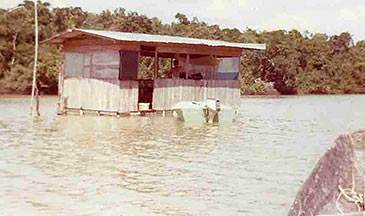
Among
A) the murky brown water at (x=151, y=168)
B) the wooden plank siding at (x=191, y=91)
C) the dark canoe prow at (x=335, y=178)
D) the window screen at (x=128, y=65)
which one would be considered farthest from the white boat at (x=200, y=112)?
the dark canoe prow at (x=335, y=178)

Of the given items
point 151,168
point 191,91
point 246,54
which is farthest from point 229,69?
point 246,54

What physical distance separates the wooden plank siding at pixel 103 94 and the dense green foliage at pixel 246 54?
16.1m

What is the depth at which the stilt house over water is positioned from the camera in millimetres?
22984

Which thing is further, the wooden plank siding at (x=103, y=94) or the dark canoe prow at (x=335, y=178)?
Result: the wooden plank siding at (x=103, y=94)

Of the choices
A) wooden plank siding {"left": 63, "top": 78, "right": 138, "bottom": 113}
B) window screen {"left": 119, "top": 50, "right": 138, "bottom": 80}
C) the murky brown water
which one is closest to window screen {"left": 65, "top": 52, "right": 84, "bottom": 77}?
wooden plank siding {"left": 63, "top": 78, "right": 138, "bottom": 113}

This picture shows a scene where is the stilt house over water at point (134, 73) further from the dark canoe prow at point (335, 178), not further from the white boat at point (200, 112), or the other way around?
the dark canoe prow at point (335, 178)

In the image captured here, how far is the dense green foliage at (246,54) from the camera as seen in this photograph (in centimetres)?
4097

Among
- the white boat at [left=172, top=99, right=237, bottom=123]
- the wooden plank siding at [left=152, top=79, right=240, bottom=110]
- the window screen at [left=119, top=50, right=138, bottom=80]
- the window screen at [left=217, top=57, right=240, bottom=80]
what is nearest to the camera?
the white boat at [left=172, top=99, right=237, bottom=123]

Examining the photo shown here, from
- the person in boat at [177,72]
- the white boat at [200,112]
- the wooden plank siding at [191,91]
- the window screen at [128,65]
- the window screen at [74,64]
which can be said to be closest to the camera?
the white boat at [200,112]

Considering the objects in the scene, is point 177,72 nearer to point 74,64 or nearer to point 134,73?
point 134,73

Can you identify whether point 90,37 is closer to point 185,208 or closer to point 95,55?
point 95,55

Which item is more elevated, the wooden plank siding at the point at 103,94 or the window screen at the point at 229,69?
the window screen at the point at 229,69

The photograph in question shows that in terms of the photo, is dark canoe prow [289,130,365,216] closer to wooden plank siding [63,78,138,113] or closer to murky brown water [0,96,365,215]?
murky brown water [0,96,365,215]

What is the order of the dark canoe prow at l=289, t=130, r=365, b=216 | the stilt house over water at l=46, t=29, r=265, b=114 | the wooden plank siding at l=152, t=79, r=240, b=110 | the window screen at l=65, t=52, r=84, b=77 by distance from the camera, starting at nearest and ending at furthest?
the dark canoe prow at l=289, t=130, r=365, b=216 < the stilt house over water at l=46, t=29, r=265, b=114 < the wooden plank siding at l=152, t=79, r=240, b=110 < the window screen at l=65, t=52, r=84, b=77
